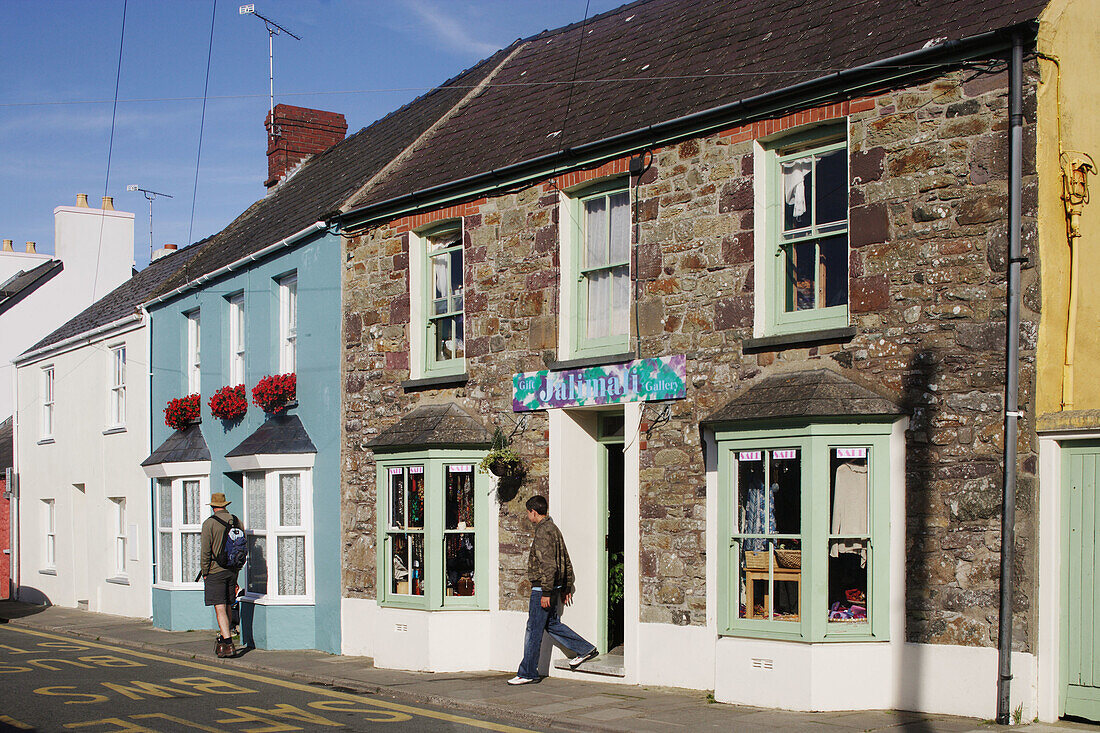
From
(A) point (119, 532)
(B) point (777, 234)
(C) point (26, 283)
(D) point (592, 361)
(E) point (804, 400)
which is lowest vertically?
(A) point (119, 532)

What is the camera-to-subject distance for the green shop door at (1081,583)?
28.0ft

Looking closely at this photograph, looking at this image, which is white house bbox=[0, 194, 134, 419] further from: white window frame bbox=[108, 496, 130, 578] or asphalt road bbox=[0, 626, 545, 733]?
asphalt road bbox=[0, 626, 545, 733]

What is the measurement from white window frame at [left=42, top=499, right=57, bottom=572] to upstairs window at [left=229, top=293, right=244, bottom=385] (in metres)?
9.94

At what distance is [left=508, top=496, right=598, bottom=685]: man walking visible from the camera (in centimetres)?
1160

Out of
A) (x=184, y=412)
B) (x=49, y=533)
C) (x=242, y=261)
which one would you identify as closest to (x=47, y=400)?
(x=49, y=533)

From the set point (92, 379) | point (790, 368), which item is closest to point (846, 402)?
point (790, 368)

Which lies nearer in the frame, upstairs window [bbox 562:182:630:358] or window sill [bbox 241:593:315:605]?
upstairs window [bbox 562:182:630:358]

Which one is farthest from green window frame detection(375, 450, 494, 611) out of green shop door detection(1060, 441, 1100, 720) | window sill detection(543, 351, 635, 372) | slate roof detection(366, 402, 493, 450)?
green shop door detection(1060, 441, 1100, 720)

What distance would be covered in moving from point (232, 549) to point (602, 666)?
5.61m

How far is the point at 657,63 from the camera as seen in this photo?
13.1 m

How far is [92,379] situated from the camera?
23500mm

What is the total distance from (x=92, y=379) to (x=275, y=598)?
10.2 m

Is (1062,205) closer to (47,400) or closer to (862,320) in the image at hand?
(862,320)

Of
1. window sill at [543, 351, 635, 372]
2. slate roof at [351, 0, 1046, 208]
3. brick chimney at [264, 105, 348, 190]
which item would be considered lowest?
window sill at [543, 351, 635, 372]
